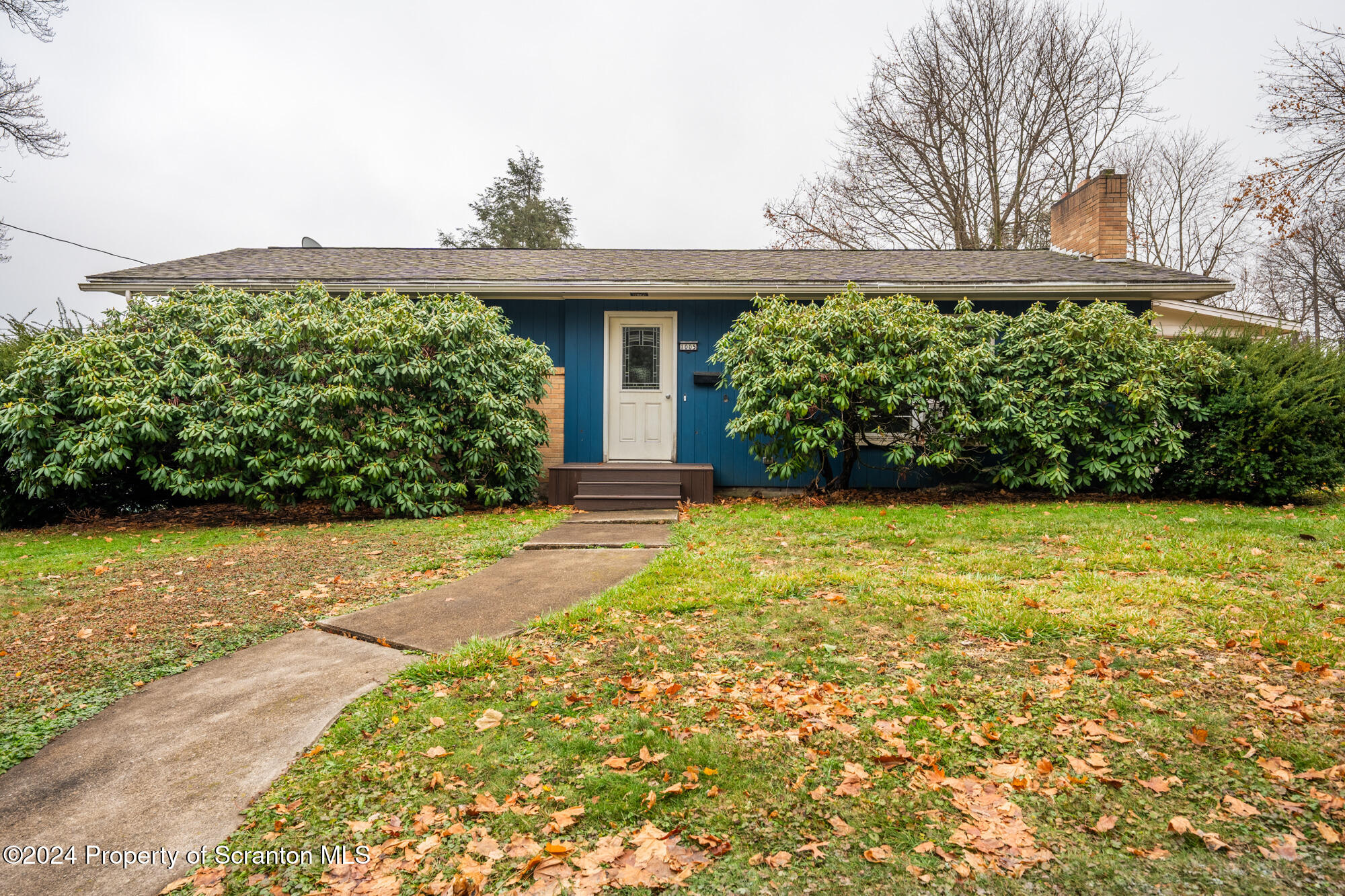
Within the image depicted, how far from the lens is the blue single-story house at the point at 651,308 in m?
8.85

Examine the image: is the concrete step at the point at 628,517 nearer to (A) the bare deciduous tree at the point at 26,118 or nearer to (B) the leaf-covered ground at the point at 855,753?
(B) the leaf-covered ground at the point at 855,753

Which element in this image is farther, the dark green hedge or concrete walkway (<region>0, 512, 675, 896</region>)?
the dark green hedge

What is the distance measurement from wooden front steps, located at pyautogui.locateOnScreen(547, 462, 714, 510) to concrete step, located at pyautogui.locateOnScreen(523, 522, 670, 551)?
111 centimetres

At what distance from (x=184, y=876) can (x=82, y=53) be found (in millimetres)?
21315

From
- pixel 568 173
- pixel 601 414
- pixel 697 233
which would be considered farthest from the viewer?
pixel 697 233

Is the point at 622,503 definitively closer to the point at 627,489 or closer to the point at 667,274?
the point at 627,489

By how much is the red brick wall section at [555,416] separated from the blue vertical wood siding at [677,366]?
0.08 m

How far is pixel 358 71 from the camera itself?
20.5 metres

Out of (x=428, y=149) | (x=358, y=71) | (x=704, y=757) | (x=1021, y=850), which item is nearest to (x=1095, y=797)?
(x=1021, y=850)

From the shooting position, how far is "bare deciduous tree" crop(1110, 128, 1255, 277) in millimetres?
19594

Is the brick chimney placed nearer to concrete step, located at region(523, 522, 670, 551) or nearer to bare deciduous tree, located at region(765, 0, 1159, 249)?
bare deciduous tree, located at region(765, 0, 1159, 249)

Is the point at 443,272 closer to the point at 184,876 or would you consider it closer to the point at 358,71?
the point at 184,876

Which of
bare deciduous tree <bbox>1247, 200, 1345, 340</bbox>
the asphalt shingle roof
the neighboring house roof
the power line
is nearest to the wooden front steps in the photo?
the neighboring house roof

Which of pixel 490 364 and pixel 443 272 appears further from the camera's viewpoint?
pixel 443 272
